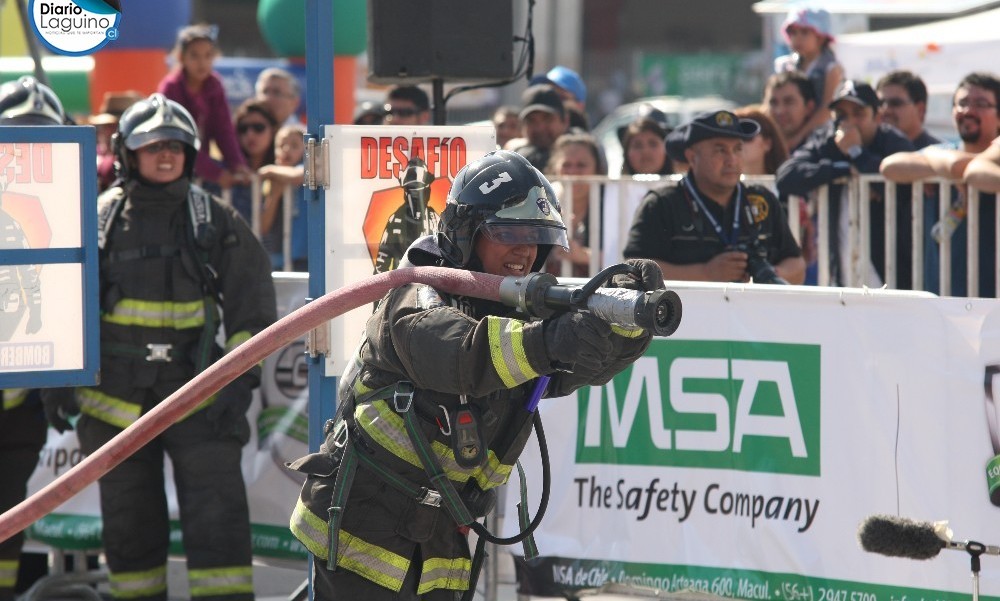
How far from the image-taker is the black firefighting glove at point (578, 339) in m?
3.35

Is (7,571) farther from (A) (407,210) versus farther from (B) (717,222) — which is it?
(B) (717,222)

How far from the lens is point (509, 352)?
3.52 m

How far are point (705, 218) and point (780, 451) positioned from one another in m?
1.35

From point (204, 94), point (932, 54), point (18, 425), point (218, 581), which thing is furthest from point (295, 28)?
point (218, 581)

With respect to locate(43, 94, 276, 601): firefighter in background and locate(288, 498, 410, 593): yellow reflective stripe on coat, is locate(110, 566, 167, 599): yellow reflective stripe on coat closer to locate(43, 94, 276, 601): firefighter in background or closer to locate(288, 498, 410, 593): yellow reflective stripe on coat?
locate(43, 94, 276, 601): firefighter in background

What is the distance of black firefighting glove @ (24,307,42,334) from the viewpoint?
4.87 meters

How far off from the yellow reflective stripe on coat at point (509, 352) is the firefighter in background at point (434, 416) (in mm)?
11

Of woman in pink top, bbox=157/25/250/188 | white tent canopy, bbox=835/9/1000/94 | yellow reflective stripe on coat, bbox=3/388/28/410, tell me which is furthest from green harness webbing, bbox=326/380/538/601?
white tent canopy, bbox=835/9/1000/94

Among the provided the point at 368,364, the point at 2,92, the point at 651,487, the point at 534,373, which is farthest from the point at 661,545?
the point at 2,92

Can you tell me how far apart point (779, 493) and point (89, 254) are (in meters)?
2.64

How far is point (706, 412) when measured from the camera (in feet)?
19.1

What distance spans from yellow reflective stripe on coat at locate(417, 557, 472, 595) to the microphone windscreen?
3.59 ft

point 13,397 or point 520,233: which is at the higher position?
point 520,233

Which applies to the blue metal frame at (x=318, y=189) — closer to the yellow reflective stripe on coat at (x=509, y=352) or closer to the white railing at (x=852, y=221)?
the yellow reflective stripe on coat at (x=509, y=352)
